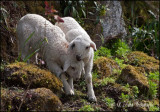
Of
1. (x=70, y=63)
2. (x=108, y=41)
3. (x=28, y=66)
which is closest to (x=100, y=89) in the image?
(x=70, y=63)

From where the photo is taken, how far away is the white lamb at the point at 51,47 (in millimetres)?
5242

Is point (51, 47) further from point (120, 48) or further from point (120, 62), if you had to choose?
point (120, 48)

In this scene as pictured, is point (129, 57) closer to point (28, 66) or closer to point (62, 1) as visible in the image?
point (62, 1)

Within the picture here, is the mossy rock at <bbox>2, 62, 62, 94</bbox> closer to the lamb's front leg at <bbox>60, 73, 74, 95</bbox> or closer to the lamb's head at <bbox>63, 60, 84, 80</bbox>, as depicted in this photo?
the lamb's front leg at <bbox>60, 73, 74, 95</bbox>

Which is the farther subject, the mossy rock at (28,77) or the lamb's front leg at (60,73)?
the lamb's front leg at (60,73)

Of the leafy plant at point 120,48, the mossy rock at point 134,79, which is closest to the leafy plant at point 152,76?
the mossy rock at point 134,79

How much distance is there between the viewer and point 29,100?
13.4ft

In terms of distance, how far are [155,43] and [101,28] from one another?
2.04 metres

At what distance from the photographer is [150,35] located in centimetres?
938

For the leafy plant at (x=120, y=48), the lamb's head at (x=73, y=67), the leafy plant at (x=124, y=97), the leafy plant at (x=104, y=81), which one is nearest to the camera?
the lamb's head at (x=73, y=67)

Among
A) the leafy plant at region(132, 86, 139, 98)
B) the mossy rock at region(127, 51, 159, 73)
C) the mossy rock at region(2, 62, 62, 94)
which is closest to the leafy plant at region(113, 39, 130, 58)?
the mossy rock at region(127, 51, 159, 73)

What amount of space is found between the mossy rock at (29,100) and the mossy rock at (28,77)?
1.08 ft

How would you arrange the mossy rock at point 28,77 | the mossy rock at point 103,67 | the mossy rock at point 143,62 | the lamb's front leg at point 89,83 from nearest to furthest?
the mossy rock at point 28,77
the lamb's front leg at point 89,83
the mossy rock at point 103,67
the mossy rock at point 143,62

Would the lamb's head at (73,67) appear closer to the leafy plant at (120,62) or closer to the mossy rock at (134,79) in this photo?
the mossy rock at (134,79)
